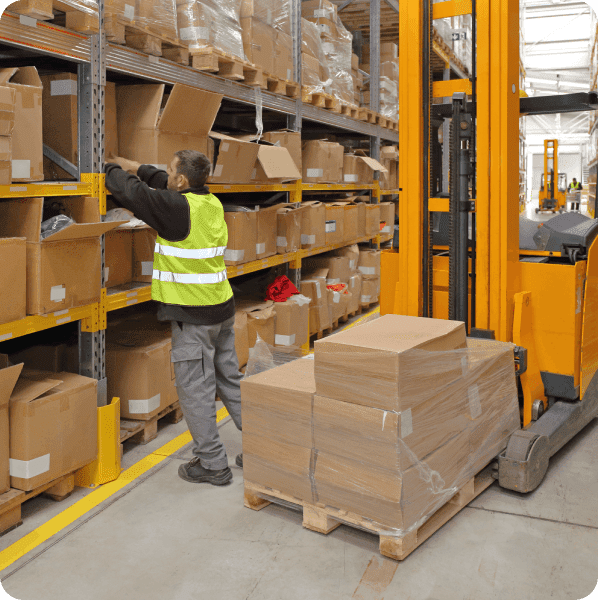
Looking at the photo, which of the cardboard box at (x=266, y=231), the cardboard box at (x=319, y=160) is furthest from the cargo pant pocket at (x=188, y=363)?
the cardboard box at (x=319, y=160)

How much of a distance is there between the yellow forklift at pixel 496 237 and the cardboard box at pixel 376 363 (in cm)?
89

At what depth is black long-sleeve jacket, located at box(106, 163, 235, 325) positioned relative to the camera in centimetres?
348

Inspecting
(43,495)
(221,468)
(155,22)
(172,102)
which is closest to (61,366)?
(43,495)

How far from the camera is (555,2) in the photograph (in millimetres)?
24141

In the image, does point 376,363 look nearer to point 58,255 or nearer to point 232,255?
point 58,255

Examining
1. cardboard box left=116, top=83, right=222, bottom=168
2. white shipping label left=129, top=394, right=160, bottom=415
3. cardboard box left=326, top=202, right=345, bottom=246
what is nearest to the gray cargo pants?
white shipping label left=129, top=394, right=160, bottom=415

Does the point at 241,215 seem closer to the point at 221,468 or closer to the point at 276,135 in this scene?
the point at 276,135

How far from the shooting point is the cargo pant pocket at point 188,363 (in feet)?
12.1

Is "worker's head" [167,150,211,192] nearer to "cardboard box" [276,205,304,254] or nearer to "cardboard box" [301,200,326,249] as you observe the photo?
"cardboard box" [276,205,304,254]

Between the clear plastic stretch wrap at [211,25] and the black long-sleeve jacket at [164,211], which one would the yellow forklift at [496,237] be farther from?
the clear plastic stretch wrap at [211,25]

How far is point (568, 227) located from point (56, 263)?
10.5 feet

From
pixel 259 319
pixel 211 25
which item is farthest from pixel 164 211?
pixel 259 319

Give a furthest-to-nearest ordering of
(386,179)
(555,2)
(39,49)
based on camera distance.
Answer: (555,2) → (386,179) → (39,49)

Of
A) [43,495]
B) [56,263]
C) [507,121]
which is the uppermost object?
[507,121]
